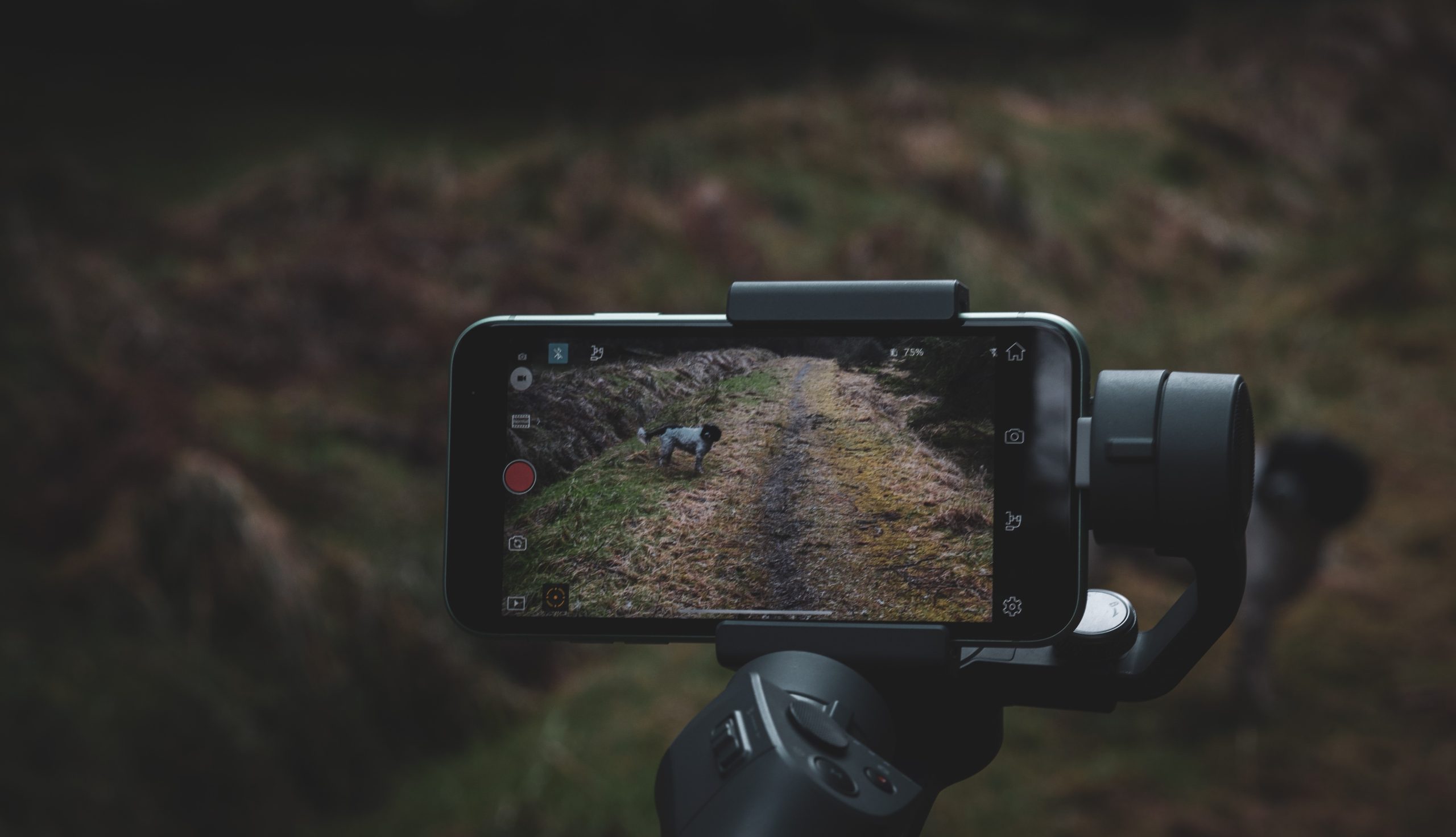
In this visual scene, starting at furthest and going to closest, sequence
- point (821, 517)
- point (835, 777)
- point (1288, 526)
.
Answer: point (1288, 526)
point (821, 517)
point (835, 777)

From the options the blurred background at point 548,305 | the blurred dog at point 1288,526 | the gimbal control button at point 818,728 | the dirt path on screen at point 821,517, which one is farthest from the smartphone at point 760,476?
the blurred dog at point 1288,526

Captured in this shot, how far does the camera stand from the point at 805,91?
6.04 metres

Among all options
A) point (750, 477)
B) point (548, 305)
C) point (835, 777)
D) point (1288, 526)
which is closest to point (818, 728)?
→ point (835, 777)

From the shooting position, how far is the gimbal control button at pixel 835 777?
1.96 feet

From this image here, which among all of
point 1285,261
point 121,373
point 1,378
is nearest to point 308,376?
point 121,373

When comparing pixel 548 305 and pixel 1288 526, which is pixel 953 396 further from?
pixel 548 305

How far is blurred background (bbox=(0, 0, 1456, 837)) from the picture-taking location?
2879 millimetres

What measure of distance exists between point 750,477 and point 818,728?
0.26m

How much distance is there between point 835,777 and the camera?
602 mm

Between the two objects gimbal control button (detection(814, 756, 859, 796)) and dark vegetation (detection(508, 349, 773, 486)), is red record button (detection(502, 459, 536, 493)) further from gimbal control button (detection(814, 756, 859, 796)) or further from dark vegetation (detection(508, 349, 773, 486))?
gimbal control button (detection(814, 756, 859, 796))

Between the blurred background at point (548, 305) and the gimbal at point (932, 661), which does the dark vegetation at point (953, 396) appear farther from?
the blurred background at point (548, 305)

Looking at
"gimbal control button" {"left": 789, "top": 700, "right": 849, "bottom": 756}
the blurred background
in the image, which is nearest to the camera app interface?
"gimbal control button" {"left": 789, "top": 700, "right": 849, "bottom": 756}

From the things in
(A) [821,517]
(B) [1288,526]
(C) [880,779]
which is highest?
(A) [821,517]

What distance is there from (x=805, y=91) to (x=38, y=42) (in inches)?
148
